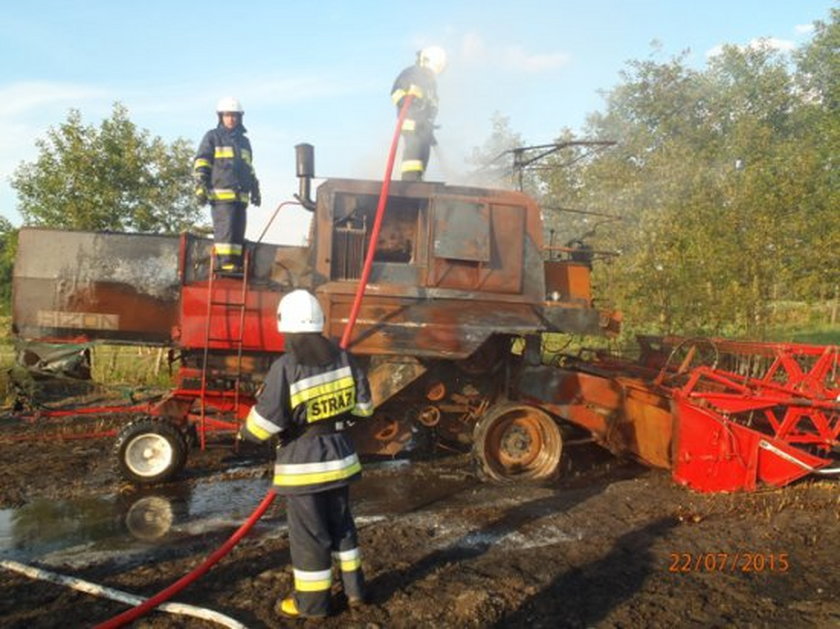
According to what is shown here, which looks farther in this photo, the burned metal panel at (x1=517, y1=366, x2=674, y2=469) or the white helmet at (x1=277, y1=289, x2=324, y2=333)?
the burned metal panel at (x1=517, y1=366, x2=674, y2=469)

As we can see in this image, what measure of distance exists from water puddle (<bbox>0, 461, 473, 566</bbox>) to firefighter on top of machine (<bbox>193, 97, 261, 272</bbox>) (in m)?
2.18

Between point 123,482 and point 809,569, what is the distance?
19.1 feet

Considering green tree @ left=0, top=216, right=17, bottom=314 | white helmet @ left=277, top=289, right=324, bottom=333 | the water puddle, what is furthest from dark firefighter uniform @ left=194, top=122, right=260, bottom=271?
green tree @ left=0, top=216, right=17, bottom=314

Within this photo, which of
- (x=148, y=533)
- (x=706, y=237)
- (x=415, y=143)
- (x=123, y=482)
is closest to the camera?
(x=148, y=533)

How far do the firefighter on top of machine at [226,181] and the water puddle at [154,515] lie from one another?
7.14 ft

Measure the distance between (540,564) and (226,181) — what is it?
4.60m

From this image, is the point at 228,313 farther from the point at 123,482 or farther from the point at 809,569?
the point at 809,569

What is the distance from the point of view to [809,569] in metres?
4.75

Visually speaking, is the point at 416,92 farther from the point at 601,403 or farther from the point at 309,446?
the point at 309,446

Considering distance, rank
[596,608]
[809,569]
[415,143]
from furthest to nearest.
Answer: [415,143]
[809,569]
[596,608]

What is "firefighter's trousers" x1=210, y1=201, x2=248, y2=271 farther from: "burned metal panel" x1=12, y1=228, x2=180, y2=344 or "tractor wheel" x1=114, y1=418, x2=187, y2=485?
"tractor wheel" x1=114, y1=418, x2=187, y2=485

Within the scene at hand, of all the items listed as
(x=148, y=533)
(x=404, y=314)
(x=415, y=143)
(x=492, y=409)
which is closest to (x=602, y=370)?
(x=492, y=409)

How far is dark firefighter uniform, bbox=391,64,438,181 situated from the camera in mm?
7770

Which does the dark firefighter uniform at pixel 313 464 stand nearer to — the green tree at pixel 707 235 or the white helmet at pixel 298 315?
the white helmet at pixel 298 315
